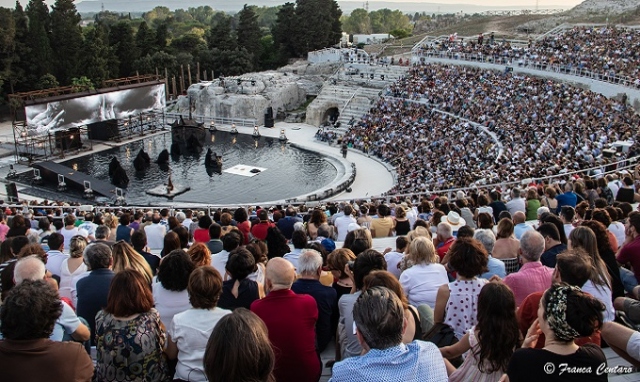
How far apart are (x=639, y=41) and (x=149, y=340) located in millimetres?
40564

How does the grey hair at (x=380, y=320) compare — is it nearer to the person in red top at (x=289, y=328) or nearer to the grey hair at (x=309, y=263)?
the person in red top at (x=289, y=328)

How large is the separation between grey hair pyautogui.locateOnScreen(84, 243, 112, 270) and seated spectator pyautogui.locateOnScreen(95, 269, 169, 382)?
1.47 metres

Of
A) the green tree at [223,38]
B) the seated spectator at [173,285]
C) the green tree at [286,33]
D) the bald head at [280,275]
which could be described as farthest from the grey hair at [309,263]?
the green tree at [286,33]

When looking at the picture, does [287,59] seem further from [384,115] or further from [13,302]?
[13,302]

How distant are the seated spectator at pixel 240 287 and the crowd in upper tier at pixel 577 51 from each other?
32631mm

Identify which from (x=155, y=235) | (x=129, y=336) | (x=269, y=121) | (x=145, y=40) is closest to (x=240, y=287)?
(x=129, y=336)

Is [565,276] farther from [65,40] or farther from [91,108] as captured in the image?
[65,40]

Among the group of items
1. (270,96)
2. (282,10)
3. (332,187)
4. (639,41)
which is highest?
(282,10)

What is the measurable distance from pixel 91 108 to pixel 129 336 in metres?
35.1

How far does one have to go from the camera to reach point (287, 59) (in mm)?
64750

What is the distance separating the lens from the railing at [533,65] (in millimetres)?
34500

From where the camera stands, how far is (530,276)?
6.39 metres

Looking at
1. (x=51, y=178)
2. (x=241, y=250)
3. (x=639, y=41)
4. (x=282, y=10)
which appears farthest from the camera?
(x=282, y=10)

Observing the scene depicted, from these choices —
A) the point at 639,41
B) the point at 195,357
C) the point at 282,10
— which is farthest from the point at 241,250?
the point at 282,10
